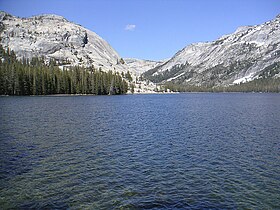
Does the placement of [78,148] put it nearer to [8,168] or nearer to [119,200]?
[8,168]

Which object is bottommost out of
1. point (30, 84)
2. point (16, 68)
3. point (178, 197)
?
point (178, 197)

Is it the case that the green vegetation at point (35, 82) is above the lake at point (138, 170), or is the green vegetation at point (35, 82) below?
above

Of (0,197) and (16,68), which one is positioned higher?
(16,68)

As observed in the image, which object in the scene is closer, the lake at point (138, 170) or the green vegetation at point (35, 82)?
the lake at point (138, 170)

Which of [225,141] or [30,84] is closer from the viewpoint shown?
[225,141]

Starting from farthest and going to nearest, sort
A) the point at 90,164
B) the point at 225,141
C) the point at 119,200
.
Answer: the point at 225,141, the point at 90,164, the point at 119,200

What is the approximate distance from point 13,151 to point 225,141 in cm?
3230

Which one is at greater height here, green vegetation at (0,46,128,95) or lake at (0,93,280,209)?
green vegetation at (0,46,128,95)

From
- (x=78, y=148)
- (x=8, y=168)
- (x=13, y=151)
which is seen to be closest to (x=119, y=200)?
(x=8, y=168)

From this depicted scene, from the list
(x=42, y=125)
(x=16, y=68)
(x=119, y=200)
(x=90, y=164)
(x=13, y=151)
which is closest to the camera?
(x=119, y=200)

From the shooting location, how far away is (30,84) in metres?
170

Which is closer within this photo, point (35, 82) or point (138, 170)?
point (138, 170)

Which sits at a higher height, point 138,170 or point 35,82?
point 35,82

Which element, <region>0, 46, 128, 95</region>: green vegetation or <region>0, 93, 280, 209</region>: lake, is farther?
<region>0, 46, 128, 95</region>: green vegetation
